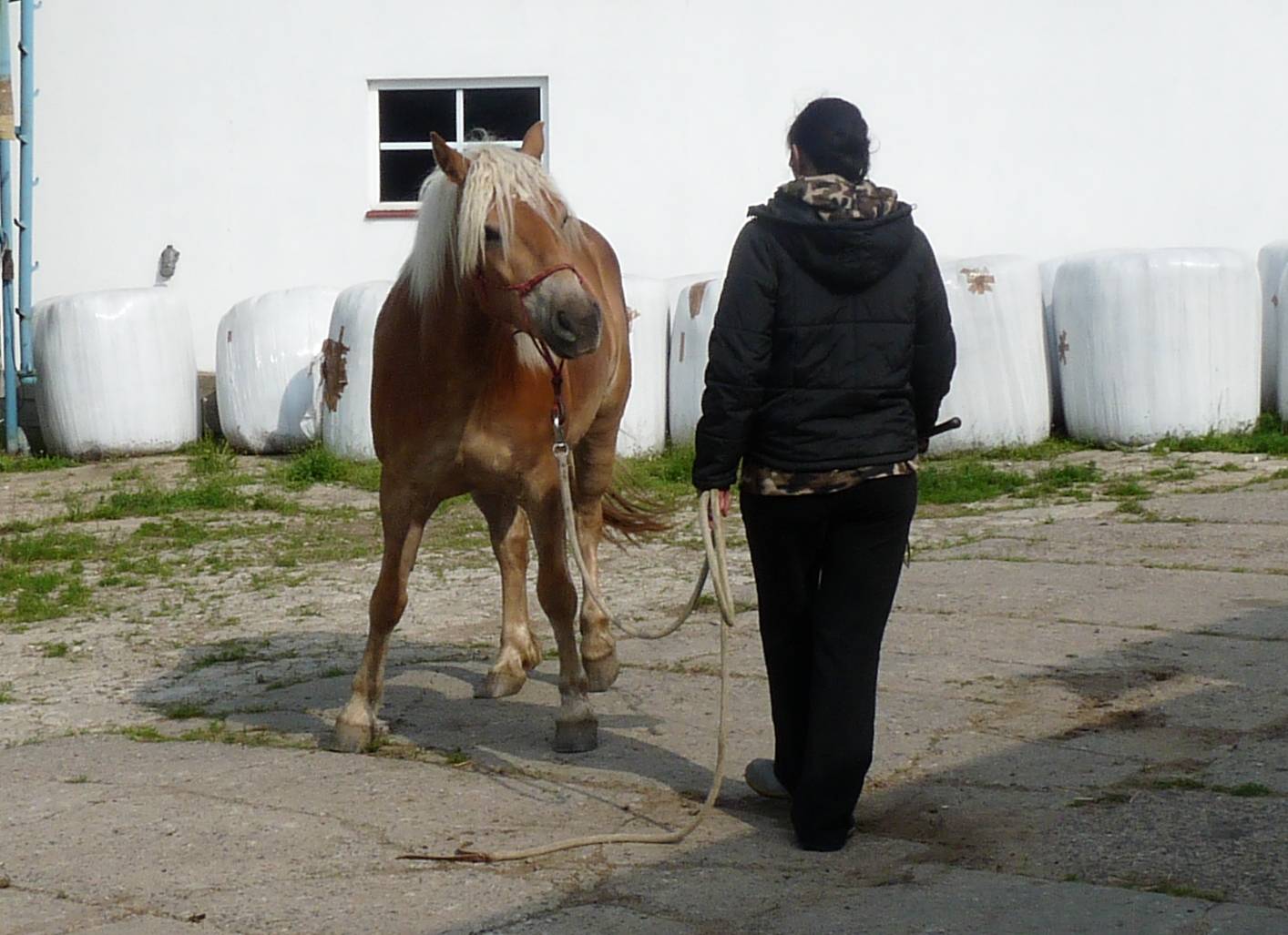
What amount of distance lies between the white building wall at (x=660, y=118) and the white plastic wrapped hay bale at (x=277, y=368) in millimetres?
1262

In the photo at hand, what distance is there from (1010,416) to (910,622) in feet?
16.1

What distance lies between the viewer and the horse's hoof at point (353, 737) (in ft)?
17.3

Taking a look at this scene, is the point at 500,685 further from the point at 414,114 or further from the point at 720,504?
the point at 414,114

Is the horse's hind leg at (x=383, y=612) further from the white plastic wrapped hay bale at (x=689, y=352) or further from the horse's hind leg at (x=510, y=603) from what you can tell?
the white plastic wrapped hay bale at (x=689, y=352)

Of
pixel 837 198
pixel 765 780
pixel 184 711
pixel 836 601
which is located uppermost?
pixel 837 198

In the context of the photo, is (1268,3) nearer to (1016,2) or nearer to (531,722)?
(1016,2)

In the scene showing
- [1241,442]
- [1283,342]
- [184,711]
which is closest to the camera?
[184,711]

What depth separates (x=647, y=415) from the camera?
38.9 ft

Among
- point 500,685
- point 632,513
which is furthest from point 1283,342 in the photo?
point 500,685

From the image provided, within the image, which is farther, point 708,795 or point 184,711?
point 184,711

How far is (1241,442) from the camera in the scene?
1095 cm

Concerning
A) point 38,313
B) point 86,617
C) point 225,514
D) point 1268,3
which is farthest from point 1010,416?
point 38,313

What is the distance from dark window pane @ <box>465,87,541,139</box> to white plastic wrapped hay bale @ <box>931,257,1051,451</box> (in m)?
3.94

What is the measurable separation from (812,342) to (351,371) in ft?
26.4
